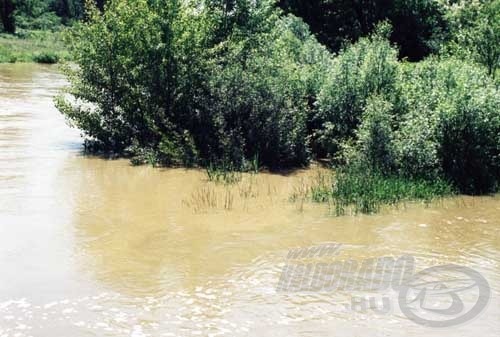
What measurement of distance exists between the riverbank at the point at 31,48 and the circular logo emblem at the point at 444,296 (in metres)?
34.5

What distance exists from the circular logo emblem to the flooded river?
12 centimetres

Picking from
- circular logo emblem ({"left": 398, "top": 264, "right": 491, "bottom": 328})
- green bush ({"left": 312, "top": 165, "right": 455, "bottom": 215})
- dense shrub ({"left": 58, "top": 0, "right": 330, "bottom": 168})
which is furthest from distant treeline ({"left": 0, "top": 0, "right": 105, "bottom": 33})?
circular logo emblem ({"left": 398, "top": 264, "right": 491, "bottom": 328})

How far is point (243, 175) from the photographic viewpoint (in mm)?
14539

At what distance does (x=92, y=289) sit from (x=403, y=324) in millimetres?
3705

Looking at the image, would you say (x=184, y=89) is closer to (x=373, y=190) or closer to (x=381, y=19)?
(x=373, y=190)

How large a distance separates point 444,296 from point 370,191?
14.3 ft

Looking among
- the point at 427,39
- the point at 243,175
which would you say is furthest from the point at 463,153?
the point at 427,39

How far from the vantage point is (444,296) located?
26.8 ft

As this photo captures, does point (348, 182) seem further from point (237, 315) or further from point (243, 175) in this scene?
point (237, 315)

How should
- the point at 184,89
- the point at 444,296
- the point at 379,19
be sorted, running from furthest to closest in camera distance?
the point at 379,19
the point at 184,89
the point at 444,296

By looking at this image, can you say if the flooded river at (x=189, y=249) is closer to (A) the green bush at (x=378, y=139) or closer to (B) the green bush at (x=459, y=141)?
(B) the green bush at (x=459, y=141)

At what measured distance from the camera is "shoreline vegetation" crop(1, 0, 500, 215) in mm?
13867

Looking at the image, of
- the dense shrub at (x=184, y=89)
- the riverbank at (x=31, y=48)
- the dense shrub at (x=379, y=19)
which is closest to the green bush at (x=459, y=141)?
the dense shrub at (x=184, y=89)

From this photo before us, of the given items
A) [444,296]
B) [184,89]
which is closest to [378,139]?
[184,89]
